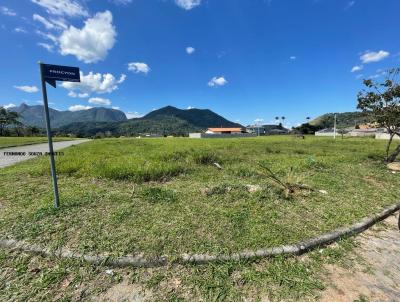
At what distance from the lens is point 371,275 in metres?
2.62

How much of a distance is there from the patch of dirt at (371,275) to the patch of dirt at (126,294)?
179cm

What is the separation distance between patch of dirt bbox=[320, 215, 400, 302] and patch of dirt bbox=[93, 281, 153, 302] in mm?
1793

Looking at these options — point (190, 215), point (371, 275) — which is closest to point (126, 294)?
point (190, 215)

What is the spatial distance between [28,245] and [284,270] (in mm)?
3237

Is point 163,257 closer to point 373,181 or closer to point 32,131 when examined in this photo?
point 373,181

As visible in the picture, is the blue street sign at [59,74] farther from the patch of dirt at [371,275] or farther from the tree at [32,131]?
the tree at [32,131]

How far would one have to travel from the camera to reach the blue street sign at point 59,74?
3.58 metres

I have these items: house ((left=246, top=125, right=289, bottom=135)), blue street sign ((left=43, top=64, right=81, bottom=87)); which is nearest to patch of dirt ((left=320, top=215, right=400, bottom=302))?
blue street sign ((left=43, top=64, right=81, bottom=87))

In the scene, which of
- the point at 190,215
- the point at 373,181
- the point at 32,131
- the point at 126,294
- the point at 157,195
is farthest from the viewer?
the point at 32,131

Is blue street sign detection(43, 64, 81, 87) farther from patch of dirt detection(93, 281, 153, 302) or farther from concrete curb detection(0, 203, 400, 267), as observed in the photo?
patch of dirt detection(93, 281, 153, 302)

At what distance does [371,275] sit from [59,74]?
16.9ft

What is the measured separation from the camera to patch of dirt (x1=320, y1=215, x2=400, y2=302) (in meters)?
2.31

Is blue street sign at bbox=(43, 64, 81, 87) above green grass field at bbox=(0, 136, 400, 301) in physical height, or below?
above

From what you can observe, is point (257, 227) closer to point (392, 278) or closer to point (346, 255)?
point (346, 255)
